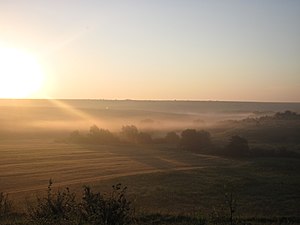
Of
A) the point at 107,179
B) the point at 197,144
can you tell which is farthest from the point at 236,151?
the point at 107,179

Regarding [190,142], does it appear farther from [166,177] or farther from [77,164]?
[166,177]

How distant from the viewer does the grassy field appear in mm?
30766

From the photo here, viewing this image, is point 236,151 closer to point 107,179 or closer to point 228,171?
point 228,171

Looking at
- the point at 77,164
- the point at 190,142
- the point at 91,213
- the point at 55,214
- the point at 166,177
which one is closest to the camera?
the point at 91,213

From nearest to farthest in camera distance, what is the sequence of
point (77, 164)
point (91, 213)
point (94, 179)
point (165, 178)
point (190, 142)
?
point (91, 213) → point (94, 179) → point (165, 178) → point (77, 164) → point (190, 142)

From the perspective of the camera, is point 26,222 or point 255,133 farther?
point 255,133

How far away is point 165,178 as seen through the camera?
43469 mm

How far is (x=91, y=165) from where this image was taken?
5391cm

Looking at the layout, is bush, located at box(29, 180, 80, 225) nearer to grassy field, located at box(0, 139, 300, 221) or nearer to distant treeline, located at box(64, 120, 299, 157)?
grassy field, located at box(0, 139, 300, 221)

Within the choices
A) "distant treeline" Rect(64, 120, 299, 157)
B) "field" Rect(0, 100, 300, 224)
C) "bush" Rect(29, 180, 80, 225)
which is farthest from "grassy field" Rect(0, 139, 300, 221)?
"bush" Rect(29, 180, 80, 225)

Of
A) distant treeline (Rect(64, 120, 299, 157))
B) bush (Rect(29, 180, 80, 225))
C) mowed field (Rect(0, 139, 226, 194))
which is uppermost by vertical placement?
bush (Rect(29, 180, 80, 225))

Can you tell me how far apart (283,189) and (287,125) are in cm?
6605

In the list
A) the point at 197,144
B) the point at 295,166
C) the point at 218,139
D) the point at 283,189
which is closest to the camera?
the point at 283,189

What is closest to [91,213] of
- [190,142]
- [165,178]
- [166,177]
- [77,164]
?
[165,178]
